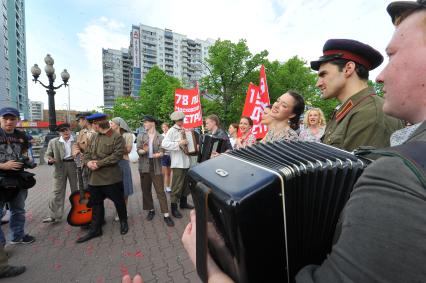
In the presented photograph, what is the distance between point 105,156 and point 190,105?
13.9ft

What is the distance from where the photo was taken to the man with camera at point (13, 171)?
3.69 metres

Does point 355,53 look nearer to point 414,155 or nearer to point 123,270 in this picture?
point 414,155

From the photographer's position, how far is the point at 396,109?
0.79 m

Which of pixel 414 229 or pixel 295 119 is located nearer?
pixel 414 229

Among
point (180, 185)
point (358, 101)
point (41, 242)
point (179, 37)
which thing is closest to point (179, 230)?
point (180, 185)

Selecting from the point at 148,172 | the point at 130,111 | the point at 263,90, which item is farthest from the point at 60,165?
the point at 130,111

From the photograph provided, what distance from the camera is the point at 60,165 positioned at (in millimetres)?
5012

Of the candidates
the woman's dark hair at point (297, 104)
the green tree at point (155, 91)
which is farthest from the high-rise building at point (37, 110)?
the woman's dark hair at point (297, 104)

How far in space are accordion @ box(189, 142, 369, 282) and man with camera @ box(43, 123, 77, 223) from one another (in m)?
4.97

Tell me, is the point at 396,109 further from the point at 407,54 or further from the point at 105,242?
the point at 105,242

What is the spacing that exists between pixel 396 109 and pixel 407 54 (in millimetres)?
169

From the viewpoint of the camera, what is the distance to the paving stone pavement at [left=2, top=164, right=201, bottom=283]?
10.4ft

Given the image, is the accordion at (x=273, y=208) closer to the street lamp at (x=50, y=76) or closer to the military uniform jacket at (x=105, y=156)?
the military uniform jacket at (x=105, y=156)

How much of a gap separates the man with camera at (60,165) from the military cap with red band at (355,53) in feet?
16.4
